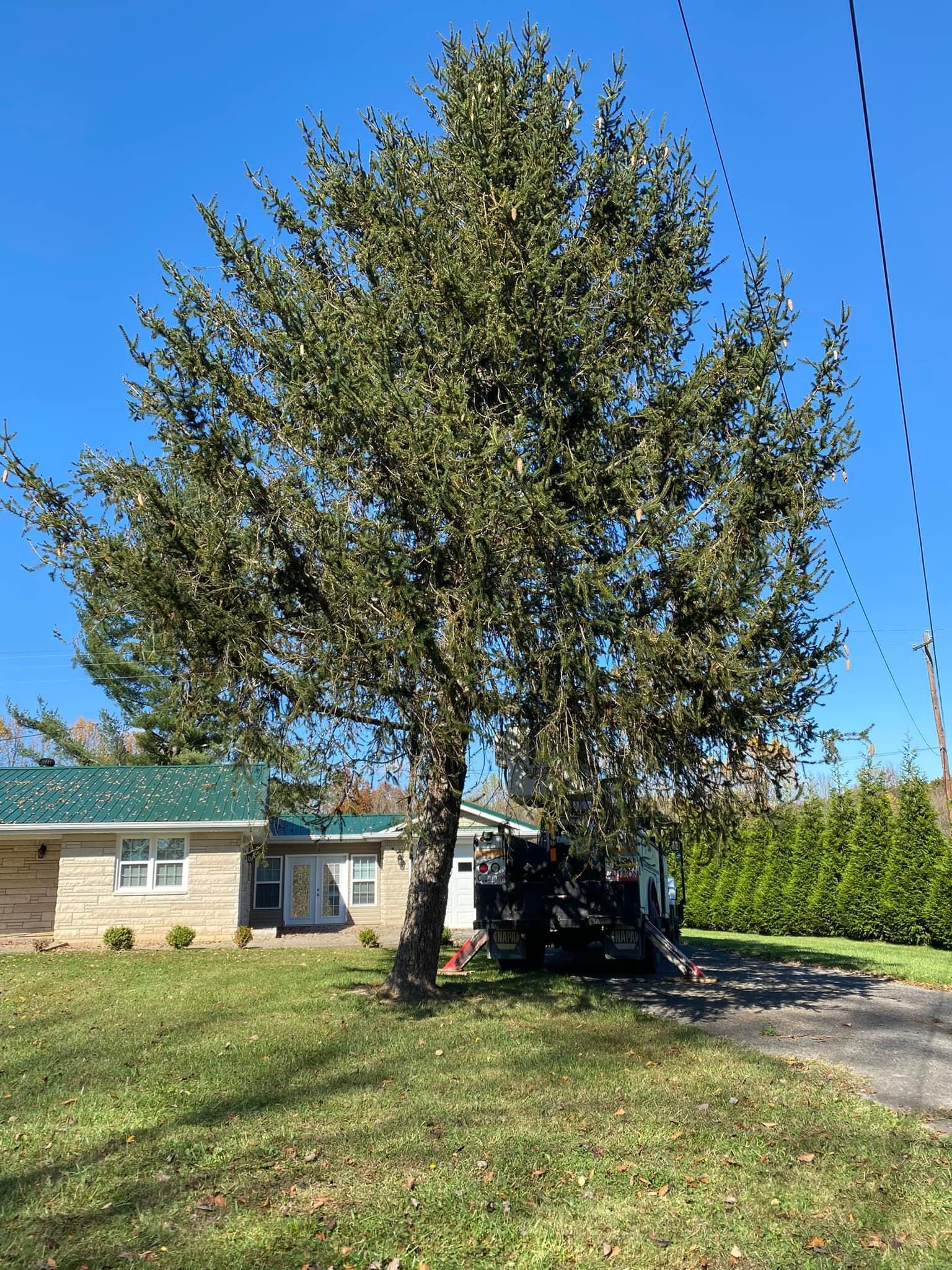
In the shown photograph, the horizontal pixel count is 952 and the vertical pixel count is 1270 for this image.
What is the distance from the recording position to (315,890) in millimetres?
25156

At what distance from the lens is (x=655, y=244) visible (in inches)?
400

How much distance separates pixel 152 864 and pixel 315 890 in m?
5.78

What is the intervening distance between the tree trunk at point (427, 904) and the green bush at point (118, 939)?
10070mm

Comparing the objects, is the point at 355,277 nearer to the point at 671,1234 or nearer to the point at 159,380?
the point at 159,380

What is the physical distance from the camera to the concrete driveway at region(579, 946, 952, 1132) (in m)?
7.01

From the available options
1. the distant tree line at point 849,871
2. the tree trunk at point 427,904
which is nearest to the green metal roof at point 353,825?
the distant tree line at point 849,871

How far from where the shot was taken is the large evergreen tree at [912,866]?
69.1 ft

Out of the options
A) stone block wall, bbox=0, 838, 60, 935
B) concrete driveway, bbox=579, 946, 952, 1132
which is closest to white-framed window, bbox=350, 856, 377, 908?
stone block wall, bbox=0, 838, 60, 935

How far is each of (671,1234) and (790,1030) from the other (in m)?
5.35

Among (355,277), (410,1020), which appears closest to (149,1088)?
(410,1020)

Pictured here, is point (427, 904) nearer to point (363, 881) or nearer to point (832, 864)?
point (363, 881)

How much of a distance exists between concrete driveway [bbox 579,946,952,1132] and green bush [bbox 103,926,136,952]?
10191 millimetres

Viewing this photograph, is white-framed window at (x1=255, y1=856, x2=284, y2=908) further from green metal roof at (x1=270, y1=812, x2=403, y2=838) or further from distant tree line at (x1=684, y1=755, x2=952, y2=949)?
distant tree line at (x1=684, y1=755, x2=952, y2=949)

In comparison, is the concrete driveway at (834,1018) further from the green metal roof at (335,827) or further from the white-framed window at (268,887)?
the white-framed window at (268,887)
